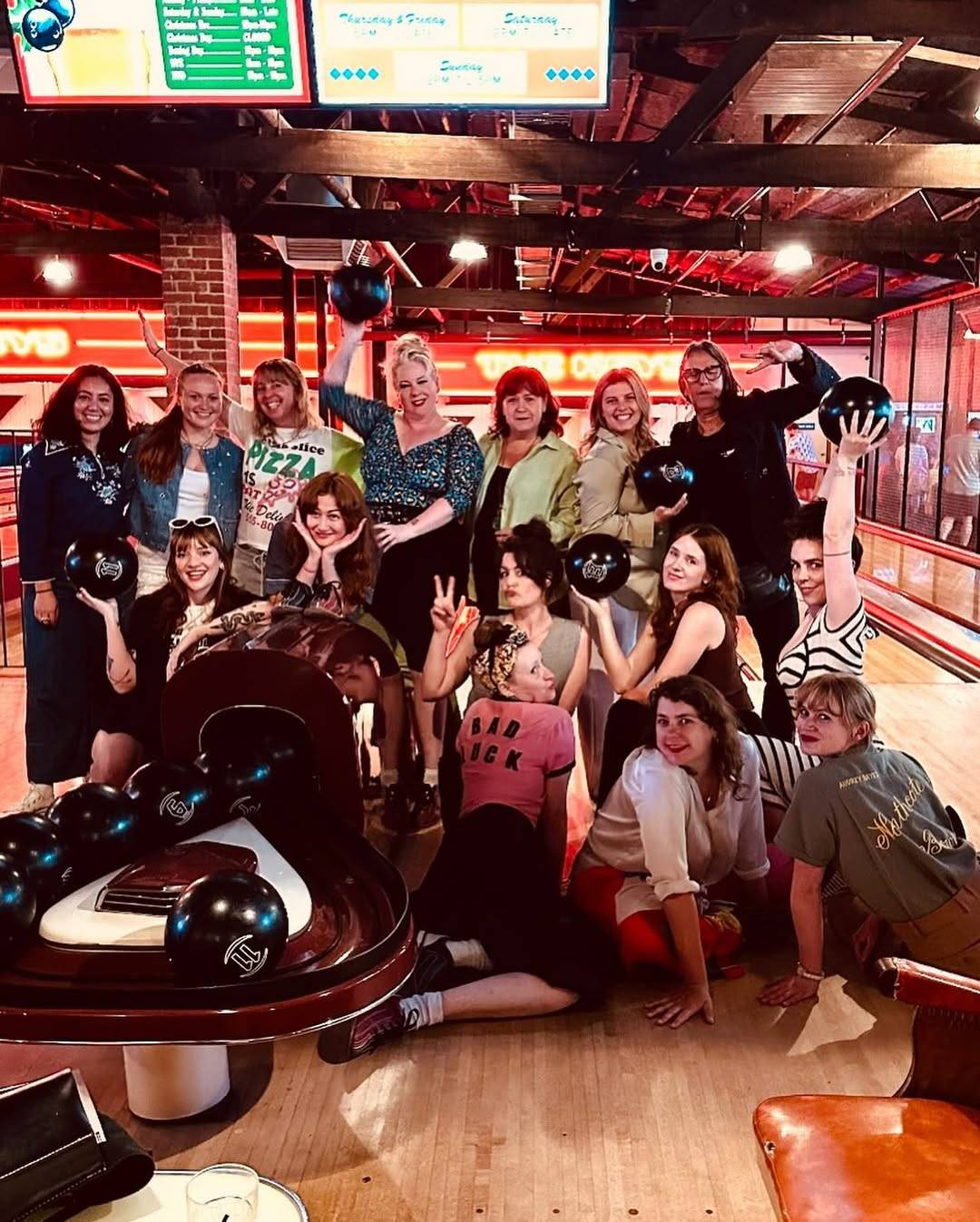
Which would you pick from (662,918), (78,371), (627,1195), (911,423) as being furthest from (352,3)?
(911,423)

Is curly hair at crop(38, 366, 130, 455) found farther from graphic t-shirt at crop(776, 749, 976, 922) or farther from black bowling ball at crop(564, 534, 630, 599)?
graphic t-shirt at crop(776, 749, 976, 922)

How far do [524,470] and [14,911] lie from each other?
7.74ft

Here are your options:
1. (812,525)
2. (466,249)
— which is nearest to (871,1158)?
(812,525)

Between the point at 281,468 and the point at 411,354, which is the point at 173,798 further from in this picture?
the point at 411,354

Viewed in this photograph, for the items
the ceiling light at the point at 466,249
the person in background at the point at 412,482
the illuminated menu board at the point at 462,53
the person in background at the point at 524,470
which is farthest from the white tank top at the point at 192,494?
the ceiling light at the point at 466,249

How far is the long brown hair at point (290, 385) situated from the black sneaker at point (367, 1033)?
208 cm

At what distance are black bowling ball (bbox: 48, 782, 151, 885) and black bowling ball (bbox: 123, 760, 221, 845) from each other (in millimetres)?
51

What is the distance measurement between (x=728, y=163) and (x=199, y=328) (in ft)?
11.1

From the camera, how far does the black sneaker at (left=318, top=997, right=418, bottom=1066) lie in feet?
9.03

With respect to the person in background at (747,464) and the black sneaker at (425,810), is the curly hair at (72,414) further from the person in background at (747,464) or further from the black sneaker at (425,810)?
the person in background at (747,464)

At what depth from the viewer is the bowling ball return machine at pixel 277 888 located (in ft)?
6.60

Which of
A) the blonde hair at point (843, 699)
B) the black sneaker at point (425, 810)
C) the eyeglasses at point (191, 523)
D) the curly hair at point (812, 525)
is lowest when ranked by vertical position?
Answer: the black sneaker at point (425, 810)

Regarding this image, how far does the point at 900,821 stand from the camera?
9.03ft

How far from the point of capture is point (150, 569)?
3.99m
